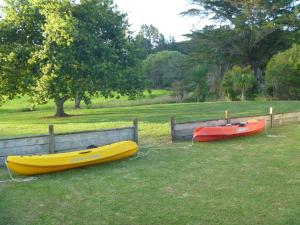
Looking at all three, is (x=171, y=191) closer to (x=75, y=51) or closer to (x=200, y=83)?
(x=75, y=51)

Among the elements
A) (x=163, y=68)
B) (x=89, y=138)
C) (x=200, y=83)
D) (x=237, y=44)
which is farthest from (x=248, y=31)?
(x=89, y=138)

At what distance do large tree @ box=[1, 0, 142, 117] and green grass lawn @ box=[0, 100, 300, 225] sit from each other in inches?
397

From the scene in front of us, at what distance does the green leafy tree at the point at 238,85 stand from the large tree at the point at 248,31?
6329mm

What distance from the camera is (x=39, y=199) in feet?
23.2

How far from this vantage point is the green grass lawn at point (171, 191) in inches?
238

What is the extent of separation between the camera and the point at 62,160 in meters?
8.91

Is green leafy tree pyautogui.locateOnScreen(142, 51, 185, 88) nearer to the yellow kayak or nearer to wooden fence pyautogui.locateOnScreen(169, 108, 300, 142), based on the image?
wooden fence pyautogui.locateOnScreen(169, 108, 300, 142)

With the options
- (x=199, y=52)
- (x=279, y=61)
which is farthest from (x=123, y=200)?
(x=199, y=52)

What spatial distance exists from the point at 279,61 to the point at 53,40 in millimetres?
18394

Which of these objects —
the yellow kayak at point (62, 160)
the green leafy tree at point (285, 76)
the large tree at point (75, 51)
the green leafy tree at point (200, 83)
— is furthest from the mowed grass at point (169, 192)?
the green leafy tree at point (200, 83)

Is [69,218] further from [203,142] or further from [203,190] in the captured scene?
[203,142]

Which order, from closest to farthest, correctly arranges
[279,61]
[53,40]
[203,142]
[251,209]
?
[251,209] → [203,142] → [53,40] → [279,61]

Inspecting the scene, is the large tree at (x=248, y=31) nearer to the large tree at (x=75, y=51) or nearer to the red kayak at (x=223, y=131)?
the large tree at (x=75, y=51)

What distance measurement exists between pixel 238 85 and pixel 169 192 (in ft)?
81.3
